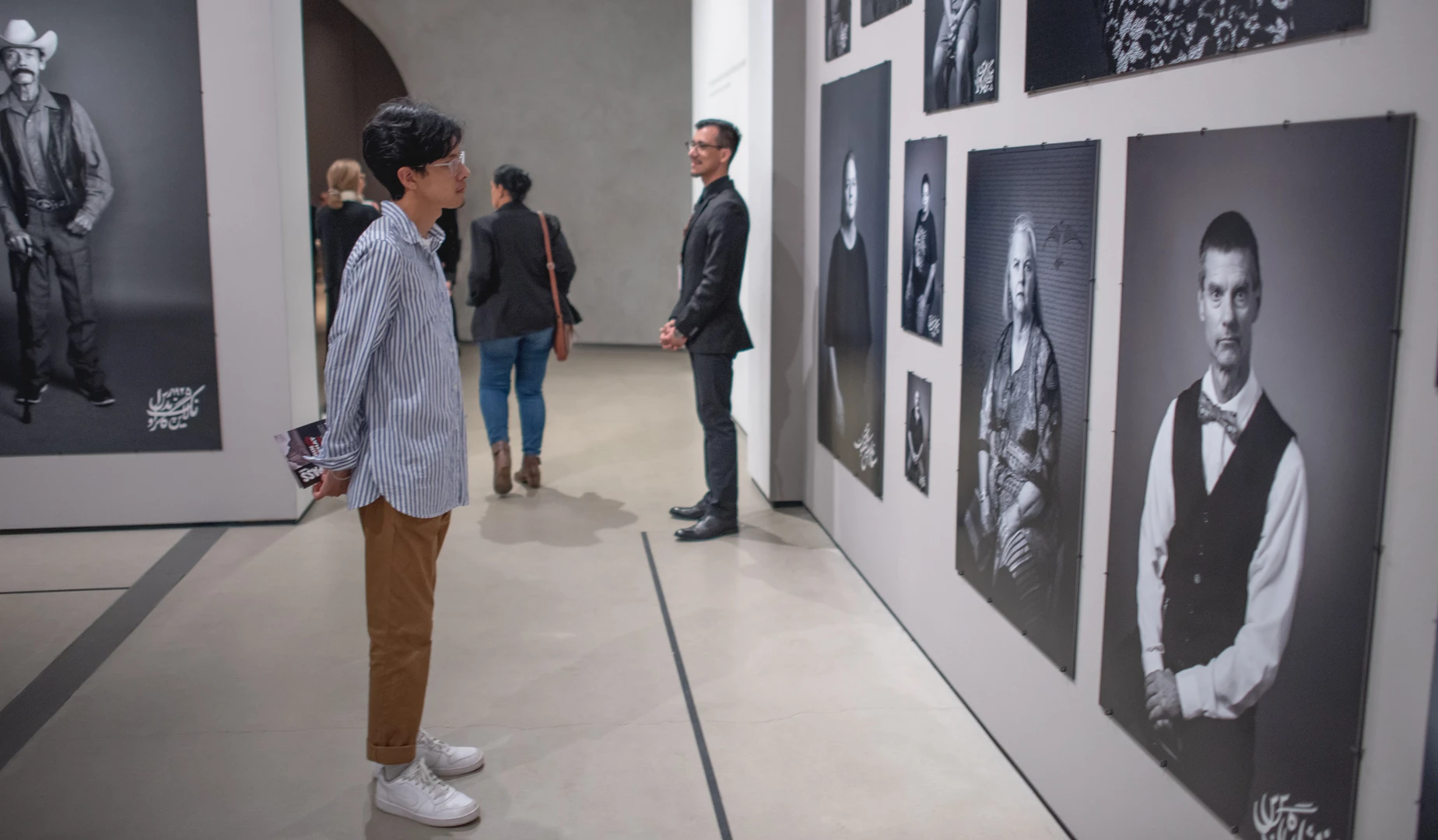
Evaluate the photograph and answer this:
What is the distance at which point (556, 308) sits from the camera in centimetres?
619

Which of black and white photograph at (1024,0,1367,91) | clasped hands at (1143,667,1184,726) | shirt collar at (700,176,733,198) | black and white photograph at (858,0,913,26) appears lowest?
clasped hands at (1143,667,1184,726)

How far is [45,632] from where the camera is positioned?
4.33 meters

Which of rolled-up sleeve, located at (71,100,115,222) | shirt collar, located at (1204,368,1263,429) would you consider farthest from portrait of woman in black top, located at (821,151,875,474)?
rolled-up sleeve, located at (71,100,115,222)

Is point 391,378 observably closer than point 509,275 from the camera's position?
Yes

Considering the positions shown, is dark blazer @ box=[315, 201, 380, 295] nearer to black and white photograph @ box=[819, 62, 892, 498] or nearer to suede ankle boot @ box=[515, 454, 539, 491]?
suede ankle boot @ box=[515, 454, 539, 491]

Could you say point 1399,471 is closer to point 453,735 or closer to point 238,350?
point 453,735

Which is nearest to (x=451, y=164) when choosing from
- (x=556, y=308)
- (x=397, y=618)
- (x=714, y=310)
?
(x=397, y=618)

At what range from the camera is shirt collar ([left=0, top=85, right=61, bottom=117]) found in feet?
17.3

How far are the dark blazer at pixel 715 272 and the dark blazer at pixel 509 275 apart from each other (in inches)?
37.3

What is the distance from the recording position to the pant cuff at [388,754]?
3.00 meters

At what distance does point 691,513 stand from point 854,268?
161cm

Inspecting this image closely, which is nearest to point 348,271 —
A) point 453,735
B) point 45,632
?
point 453,735

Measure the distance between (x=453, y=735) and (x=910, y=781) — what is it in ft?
4.34

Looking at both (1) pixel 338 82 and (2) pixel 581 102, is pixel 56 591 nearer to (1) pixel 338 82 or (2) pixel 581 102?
(2) pixel 581 102
